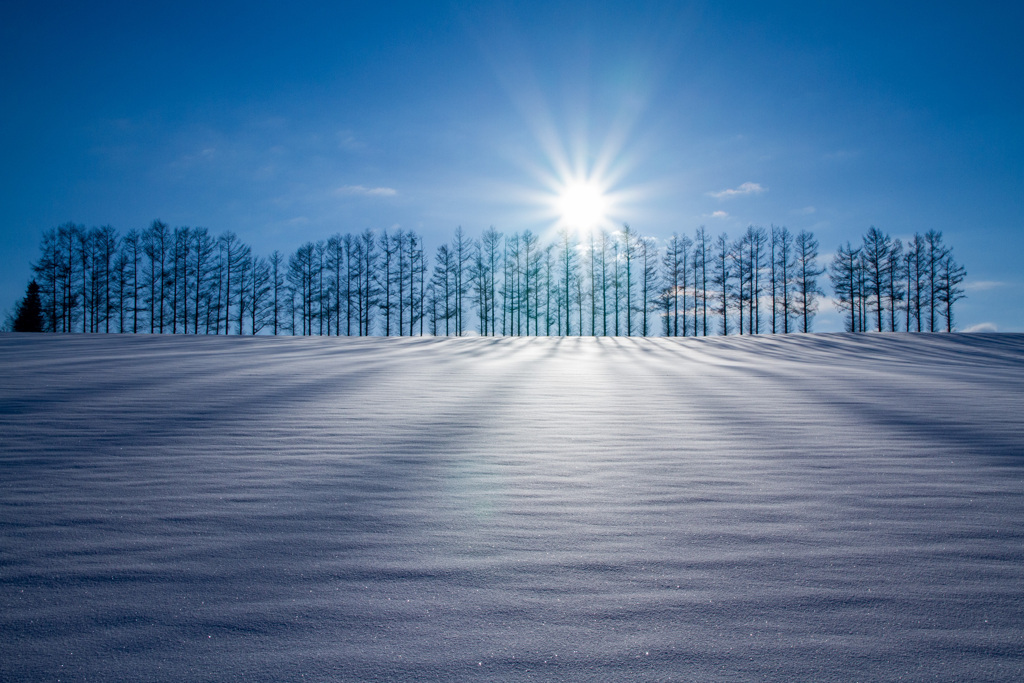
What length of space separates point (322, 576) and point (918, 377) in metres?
10.3

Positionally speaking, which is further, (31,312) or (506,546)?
(31,312)

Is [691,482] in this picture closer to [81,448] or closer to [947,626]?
[947,626]

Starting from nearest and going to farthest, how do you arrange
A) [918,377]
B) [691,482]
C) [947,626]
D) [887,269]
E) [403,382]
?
[947,626] → [691,482] → [403,382] → [918,377] → [887,269]

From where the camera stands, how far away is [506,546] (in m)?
2.14

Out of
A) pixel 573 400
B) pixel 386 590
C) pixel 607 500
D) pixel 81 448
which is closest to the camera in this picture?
pixel 386 590

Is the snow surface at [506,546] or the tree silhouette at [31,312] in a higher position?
the tree silhouette at [31,312]

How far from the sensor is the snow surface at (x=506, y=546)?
4.74ft

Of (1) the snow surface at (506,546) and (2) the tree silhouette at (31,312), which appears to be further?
(2) the tree silhouette at (31,312)

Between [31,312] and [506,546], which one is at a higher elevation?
[31,312]

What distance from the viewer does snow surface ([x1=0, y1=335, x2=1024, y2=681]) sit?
1.44 metres

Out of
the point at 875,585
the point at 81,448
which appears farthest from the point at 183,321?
the point at 875,585

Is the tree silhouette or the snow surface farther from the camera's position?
the tree silhouette

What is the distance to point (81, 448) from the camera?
3568 millimetres

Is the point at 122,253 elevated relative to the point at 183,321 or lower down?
elevated
